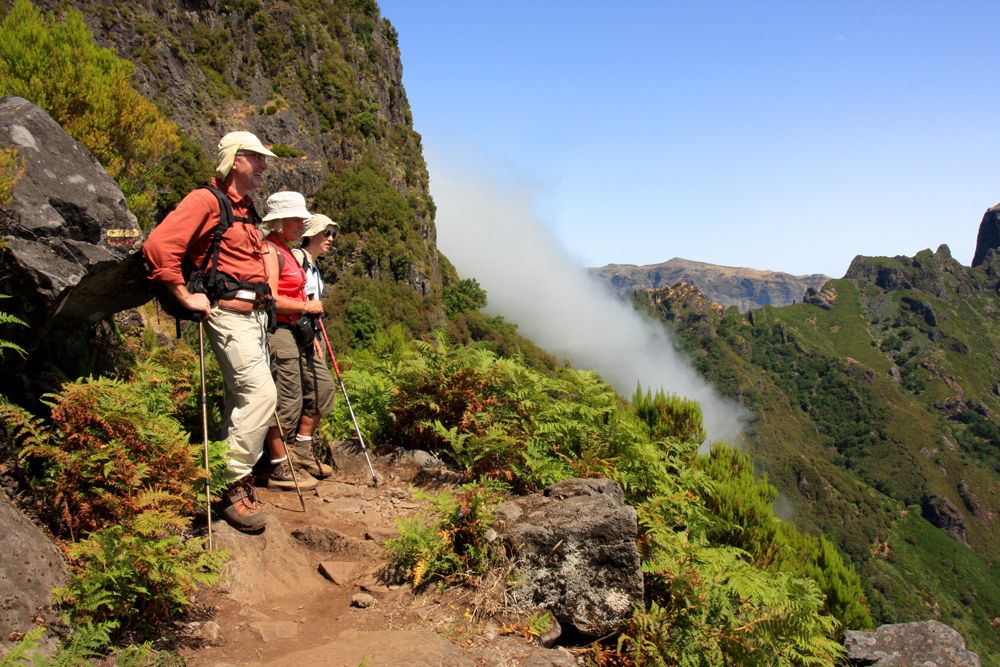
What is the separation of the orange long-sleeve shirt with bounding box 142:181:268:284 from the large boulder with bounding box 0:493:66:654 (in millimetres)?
1598

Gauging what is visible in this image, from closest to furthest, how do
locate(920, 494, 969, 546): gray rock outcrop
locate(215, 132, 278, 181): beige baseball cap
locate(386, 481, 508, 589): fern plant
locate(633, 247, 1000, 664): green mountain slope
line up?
locate(386, 481, 508, 589): fern plant, locate(215, 132, 278, 181): beige baseball cap, locate(633, 247, 1000, 664): green mountain slope, locate(920, 494, 969, 546): gray rock outcrop

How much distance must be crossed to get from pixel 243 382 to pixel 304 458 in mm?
1850

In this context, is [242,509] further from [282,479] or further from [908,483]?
[908,483]

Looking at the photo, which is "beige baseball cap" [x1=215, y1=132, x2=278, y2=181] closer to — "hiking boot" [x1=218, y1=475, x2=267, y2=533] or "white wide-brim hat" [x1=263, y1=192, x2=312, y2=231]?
"white wide-brim hat" [x1=263, y1=192, x2=312, y2=231]

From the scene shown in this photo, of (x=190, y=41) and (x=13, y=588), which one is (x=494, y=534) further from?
(x=190, y=41)

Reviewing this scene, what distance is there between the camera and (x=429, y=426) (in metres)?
6.57

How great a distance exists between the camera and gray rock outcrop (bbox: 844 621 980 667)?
582 cm

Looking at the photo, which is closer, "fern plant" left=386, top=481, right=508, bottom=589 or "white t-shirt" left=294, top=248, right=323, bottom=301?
"fern plant" left=386, top=481, right=508, bottom=589

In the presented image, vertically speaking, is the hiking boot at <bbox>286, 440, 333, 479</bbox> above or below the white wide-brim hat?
below

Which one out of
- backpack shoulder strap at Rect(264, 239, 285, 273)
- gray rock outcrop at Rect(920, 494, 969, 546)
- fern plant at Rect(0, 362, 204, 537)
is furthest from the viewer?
gray rock outcrop at Rect(920, 494, 969, 546)

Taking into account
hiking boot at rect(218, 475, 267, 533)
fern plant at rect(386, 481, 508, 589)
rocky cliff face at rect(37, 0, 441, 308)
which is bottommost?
hiking boot at rect(218, 475, 267, 533)

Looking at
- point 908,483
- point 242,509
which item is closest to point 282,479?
point 242,509

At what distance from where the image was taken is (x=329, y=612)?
4.22 m

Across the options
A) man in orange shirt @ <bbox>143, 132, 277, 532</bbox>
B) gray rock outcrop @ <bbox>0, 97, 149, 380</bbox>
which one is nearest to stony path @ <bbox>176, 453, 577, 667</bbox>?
man in orange shirt @ <bbox>143, 132, 277, 532</bbox>
